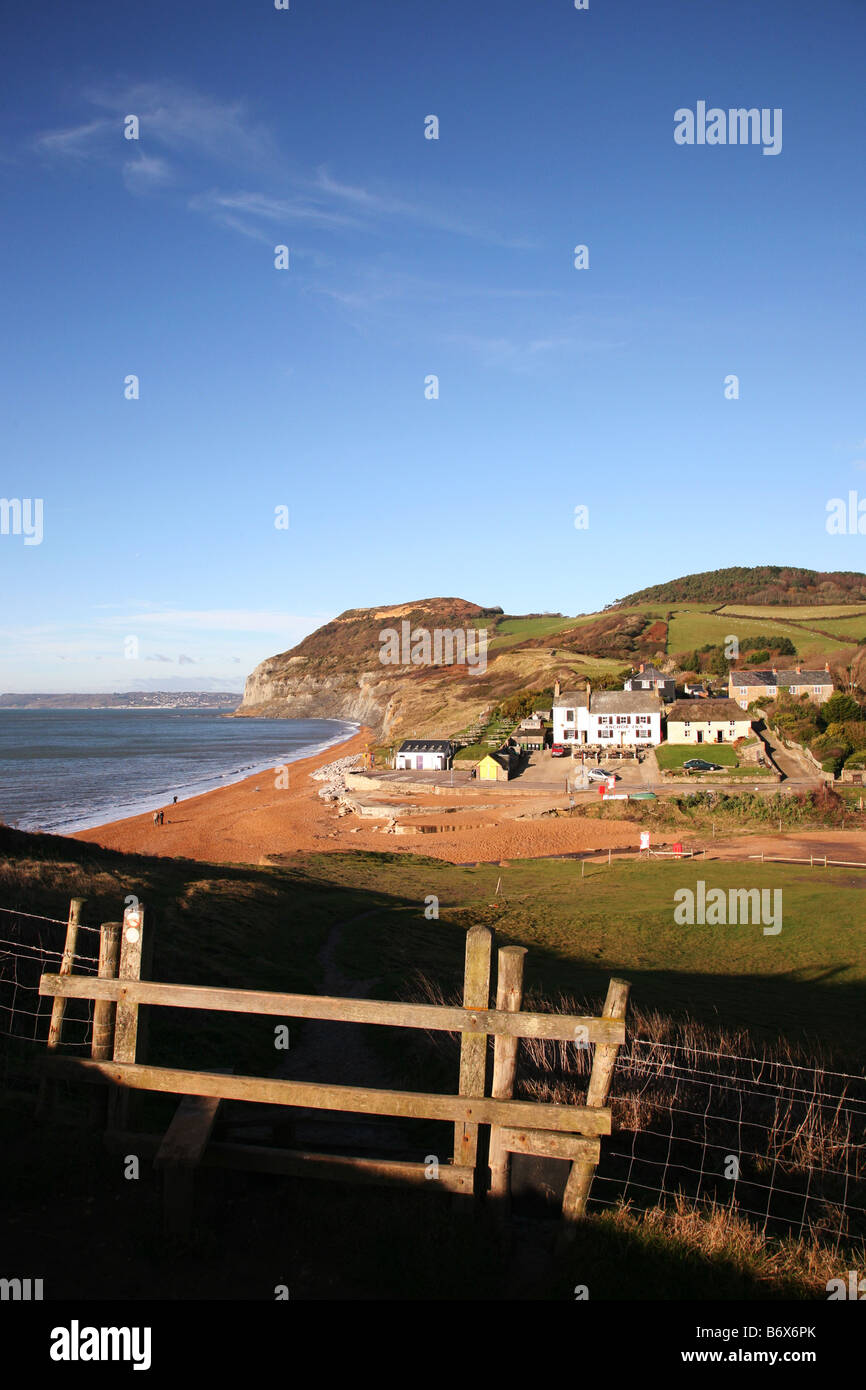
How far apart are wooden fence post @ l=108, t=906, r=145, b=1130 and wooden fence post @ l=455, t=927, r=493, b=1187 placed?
254cm

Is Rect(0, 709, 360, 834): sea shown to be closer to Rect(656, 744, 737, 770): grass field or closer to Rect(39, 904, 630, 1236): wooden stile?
Rect(656, 744, 737, 770): grass field

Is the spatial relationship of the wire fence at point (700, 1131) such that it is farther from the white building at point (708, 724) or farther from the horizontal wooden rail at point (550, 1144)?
the white building at point (708, 724)

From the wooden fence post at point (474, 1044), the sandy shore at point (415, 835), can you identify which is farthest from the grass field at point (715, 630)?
the wooden fence post at point (474, 1044)

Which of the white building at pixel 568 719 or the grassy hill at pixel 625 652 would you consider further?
the grassy hill at pixel 625 652

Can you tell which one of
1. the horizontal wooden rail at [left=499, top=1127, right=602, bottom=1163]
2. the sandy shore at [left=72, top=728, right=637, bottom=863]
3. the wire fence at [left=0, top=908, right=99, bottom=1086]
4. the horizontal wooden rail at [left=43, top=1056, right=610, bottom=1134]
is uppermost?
the horizontal wooden rail at [left=43, top=1056, right=610, bottom=1134]

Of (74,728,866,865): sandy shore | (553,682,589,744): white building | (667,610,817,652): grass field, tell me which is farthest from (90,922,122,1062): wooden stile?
(667,610,817,652): grass field

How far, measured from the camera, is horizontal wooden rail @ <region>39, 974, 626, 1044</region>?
551 cm

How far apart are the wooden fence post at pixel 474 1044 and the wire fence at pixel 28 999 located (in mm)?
3373

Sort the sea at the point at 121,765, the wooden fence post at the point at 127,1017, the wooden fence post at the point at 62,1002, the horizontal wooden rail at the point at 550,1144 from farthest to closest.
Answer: the sea at the point at 121,765
the wooden fence post at the point at 62,1002
the wooden fence post at the point at 127,1017
the horizontal wooden rail at the point at 550,1144

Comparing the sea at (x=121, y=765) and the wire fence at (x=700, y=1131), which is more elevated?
the wire fence at (x=700, y=1131)

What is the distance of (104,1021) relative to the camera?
20.6 feet

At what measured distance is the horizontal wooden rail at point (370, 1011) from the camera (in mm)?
5512

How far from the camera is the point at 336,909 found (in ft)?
75.2

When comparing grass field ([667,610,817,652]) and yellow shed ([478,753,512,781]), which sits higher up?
grass field ([667,610,817,652])
